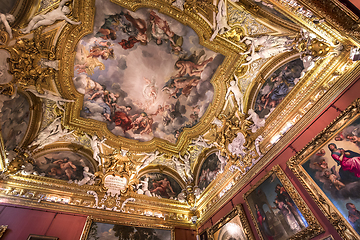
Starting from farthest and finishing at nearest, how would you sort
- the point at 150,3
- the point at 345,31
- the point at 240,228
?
1. the point at 150,3
2. the point at 240,228
3. the point at 345,31

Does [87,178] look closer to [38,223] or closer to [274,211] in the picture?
[38,223]

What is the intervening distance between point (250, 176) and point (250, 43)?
584 centimetres

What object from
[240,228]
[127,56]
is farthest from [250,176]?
[127,56]

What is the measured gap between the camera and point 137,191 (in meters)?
10.6

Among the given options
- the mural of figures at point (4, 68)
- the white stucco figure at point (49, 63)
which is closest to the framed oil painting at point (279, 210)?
the white stucco figure at point (49, 63)

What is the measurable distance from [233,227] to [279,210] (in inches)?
96.6

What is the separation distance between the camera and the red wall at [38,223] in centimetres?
690

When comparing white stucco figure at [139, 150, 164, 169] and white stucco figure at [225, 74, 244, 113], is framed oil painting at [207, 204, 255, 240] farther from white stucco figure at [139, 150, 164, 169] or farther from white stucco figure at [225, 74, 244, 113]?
white stucco figure at [139, 150, 164, 169]

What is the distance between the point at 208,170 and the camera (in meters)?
10.8

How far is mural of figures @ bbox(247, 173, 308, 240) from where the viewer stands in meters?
5.24

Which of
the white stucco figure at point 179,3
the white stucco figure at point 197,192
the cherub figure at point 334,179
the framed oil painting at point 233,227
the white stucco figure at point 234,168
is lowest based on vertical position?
the cherub figure at point 334,179

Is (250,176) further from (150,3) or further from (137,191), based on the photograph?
(150,3)

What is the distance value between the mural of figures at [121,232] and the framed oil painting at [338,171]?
726 centimetres

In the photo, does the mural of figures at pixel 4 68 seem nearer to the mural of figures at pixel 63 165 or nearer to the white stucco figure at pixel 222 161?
the mural of figures at pixel 63 165
